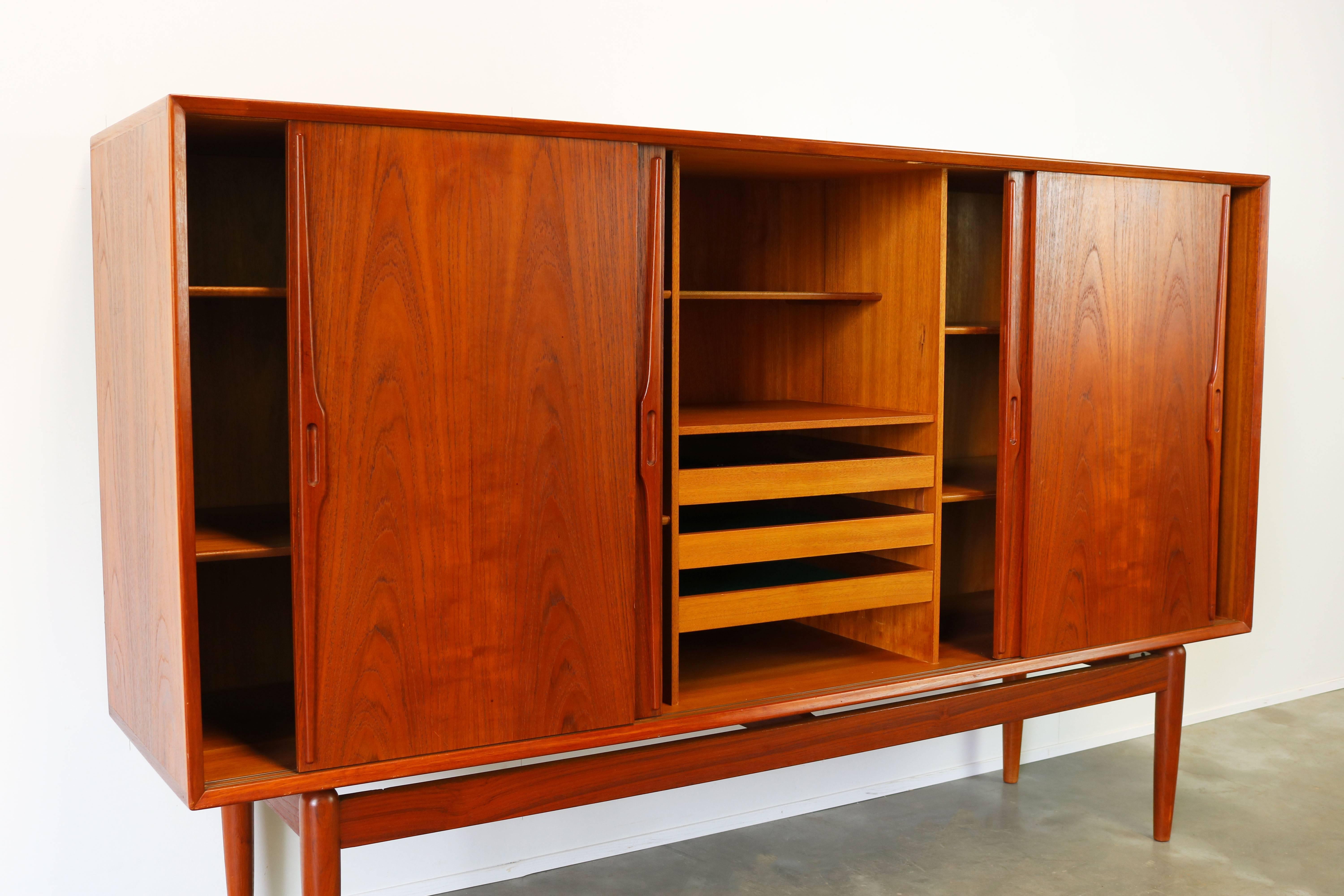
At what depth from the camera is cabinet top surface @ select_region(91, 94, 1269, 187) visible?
6.07ft

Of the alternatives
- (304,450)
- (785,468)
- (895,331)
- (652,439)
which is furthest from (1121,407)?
(304,450)

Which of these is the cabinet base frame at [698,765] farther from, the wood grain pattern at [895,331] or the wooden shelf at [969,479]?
the wooden shelf at [969,479]

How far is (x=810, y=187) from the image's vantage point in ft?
9.84

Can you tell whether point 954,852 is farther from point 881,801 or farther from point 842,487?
point 842,487

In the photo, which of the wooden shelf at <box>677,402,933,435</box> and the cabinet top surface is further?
the wooden shelf at <box>677,402,933,435</box>

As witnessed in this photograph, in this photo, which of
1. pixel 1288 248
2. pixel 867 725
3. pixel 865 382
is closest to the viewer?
pixel 867 725

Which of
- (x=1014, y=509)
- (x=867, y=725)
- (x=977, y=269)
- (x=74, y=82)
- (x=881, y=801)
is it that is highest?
(x=74, y=82)

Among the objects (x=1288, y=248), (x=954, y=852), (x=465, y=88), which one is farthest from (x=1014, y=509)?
(x=1288, y=248)

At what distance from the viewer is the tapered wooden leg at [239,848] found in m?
2.49

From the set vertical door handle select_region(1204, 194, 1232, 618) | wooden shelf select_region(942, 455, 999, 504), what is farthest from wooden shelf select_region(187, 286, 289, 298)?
vertical door handle select_region(1204, 194, 1232, 618)

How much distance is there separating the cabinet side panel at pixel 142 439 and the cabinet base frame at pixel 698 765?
0.99ft

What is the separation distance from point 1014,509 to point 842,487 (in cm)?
46

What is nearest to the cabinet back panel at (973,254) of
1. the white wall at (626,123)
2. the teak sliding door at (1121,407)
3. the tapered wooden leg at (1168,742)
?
the white wall at (626,123)

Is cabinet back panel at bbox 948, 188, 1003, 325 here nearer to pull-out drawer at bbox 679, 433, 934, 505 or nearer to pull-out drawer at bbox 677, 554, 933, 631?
pull-out drawer at bbox 679, 433, 934, 505
